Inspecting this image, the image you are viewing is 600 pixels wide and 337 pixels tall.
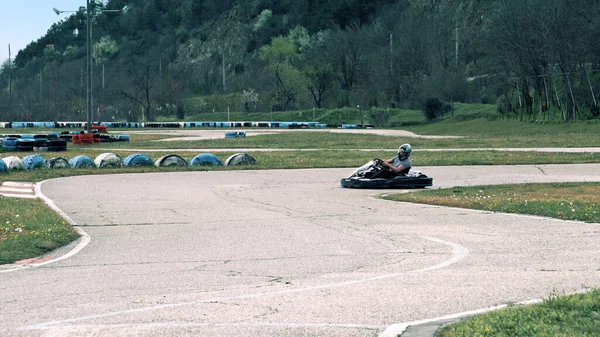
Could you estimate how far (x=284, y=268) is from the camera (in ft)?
33.6

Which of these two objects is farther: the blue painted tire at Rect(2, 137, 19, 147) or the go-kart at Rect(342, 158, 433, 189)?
the blue painted tire at Rect(2, 137, 19, 147)

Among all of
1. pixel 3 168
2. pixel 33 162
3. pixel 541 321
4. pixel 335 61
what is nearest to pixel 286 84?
pixel 335 61

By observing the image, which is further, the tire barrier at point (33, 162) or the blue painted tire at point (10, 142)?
the blue painted tire at point (10, 142)

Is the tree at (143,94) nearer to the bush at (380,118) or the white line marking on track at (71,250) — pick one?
the bush at (380,118)

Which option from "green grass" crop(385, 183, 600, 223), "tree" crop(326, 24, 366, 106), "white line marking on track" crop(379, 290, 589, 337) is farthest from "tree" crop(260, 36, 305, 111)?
"white line marking on track" crop(379, 290, 589, 337)

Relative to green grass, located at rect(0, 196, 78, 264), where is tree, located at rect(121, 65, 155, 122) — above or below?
above

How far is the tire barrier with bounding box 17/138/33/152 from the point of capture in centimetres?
3881

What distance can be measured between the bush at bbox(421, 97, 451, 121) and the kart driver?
2344 inches

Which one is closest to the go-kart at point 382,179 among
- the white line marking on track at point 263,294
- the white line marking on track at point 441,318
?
the white line marking on track at point 263,294

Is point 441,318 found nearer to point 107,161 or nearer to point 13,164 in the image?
point 13,164

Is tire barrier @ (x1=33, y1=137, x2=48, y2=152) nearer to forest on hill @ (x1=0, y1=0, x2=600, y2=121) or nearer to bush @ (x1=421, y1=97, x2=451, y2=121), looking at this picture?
forest on hill @ (x1=0, y1=0, x2=600, y2=121)

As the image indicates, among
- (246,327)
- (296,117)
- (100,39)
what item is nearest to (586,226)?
(246,327)

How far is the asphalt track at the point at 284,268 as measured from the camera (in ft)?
24.8

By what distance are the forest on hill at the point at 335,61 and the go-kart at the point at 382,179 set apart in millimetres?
26950
